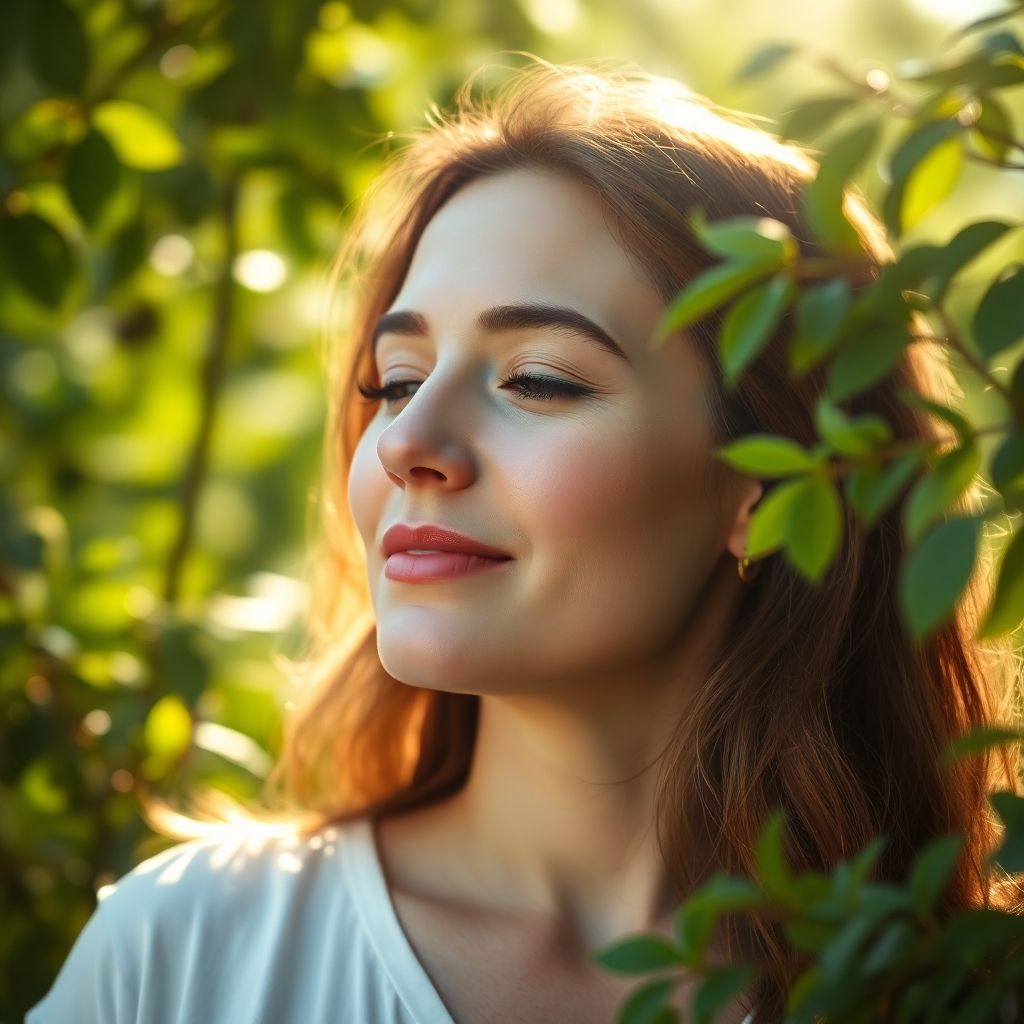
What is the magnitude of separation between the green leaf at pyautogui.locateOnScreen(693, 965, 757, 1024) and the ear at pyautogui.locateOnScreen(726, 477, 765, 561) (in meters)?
0.85

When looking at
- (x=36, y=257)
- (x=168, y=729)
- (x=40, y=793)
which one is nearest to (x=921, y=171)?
(x=36, y=257)

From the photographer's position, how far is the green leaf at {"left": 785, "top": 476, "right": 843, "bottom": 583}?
2.17 feet

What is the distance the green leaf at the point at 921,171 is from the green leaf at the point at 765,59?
0.08 metres

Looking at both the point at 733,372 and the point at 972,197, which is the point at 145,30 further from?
the point at 972,197

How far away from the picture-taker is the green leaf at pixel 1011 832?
2.24 feet

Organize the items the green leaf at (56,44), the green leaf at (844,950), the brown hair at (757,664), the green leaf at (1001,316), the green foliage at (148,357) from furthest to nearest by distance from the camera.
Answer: the green foliage at (148,357) < the green leaf at (56,44) < the brown hair at (757,664) < the green leaf at (1001,316) < the green leaf at (844,950)

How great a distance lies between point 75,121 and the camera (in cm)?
177

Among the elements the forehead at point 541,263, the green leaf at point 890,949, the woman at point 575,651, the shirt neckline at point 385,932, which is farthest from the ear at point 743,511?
the green leaf at point 890,949

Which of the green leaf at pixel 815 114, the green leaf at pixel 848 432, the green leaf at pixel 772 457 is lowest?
the green leaf at pixel 772 457

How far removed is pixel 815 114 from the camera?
0.69 m

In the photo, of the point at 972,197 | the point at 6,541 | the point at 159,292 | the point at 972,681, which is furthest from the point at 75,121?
the point at 972,197

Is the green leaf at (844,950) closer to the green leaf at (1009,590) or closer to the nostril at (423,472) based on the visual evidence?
the green leaf at (1009,590)

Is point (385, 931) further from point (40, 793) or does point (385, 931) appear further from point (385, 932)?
point (40, 793)

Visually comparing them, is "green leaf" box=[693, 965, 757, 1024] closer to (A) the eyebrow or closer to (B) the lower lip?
(B) the lower lip
